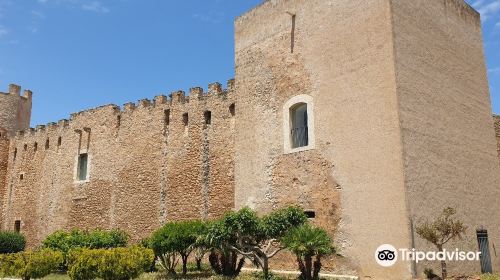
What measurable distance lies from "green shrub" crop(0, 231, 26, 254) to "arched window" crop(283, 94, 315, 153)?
15.9 metres

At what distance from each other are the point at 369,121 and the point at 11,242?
18.7 m

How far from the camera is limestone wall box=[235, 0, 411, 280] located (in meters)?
11.2

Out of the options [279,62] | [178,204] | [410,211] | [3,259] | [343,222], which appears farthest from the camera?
[178,204]

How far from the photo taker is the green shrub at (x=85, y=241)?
16938 millimetres

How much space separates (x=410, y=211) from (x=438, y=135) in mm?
2744

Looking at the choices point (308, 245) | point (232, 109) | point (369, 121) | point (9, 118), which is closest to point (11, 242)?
point (9, 118)

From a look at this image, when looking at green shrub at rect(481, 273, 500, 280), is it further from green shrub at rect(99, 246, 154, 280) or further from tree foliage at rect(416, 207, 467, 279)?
green shrub at rect(99, 246, 154, 280)

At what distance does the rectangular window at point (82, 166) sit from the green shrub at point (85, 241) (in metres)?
4.20

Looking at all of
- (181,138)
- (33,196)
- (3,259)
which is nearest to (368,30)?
(181,138)

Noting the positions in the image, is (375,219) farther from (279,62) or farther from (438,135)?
(279,62)

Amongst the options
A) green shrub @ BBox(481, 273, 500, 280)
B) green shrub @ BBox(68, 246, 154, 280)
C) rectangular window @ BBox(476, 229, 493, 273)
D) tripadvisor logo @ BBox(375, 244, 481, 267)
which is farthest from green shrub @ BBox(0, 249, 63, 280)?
rectangular window @ BBox(476, 229, 493, 273)

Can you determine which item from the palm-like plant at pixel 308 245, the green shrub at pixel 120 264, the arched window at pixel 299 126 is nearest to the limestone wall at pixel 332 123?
the arched window at pixel 299 126

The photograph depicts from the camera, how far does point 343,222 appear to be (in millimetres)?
11891

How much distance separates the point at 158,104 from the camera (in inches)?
756
